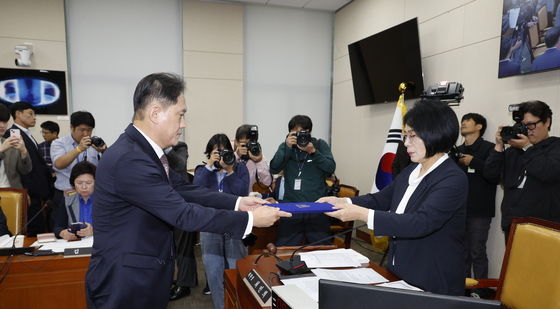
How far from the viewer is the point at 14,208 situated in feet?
7.52

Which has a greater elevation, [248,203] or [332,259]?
[248,203]

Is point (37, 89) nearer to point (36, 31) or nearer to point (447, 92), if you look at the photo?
point (36, 31)

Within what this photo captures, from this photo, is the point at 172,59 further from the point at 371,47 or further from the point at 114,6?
the point at 371,47

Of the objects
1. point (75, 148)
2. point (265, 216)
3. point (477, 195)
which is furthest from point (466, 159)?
point (75, 148)

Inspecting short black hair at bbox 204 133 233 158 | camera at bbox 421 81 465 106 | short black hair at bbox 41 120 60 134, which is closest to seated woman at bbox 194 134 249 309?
short black hair at bbox 204 133 233 158

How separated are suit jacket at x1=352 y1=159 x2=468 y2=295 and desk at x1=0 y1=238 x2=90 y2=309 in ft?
5.36

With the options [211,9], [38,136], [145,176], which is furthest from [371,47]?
[38,136]

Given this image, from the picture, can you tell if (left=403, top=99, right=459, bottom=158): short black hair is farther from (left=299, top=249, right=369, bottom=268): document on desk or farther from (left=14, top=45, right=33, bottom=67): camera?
(left=14, top=45, right=33, bottom=67): camera

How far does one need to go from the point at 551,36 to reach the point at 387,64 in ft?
5.99

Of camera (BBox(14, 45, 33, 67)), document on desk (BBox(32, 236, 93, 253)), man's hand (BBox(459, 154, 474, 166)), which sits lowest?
document on desk (BBox(32, 236, 93, 253))

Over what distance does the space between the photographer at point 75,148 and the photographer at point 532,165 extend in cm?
336

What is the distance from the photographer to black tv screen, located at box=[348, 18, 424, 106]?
3783mm

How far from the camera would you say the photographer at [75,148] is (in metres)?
2.94

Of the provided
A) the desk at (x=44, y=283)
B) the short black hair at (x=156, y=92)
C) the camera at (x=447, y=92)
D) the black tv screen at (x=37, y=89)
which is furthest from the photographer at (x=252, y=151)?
the black tv screen at (x=37, y=89)
